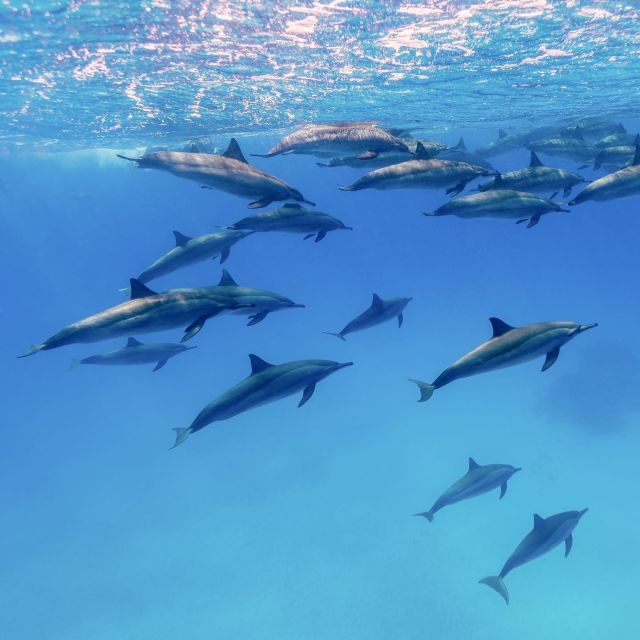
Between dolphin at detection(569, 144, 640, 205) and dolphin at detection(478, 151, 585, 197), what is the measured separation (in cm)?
52

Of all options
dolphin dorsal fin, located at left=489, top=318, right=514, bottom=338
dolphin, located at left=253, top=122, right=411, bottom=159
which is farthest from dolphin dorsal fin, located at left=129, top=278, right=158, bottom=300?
dolphin dorsal fin, located at left=489, top=318, right=514, bottom=338

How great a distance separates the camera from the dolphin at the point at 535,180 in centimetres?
788

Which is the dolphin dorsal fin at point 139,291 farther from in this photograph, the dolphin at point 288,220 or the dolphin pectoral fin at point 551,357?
the dolphin pectoral fin at point 551,357

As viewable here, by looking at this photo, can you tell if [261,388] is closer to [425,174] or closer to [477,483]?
[425,174]

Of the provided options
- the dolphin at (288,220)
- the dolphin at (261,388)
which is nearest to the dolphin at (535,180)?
the dolphin at (288,220)

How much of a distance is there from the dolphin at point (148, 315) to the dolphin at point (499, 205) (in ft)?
10.9

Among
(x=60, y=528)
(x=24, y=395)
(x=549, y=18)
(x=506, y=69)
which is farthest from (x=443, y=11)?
(x=24, y=395)

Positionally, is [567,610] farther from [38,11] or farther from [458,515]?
[38,11]

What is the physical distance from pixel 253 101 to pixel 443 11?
40.0ft

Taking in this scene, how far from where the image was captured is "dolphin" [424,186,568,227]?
24.7 feet

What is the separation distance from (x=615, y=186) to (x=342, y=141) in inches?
165

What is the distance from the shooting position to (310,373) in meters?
6.86

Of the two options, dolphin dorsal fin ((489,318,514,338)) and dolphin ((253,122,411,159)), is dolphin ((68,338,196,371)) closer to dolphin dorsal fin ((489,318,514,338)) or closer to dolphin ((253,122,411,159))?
dolphin ((253,122,411,159))

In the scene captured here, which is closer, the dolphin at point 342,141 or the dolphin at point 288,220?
the dolphin at point 288,220
